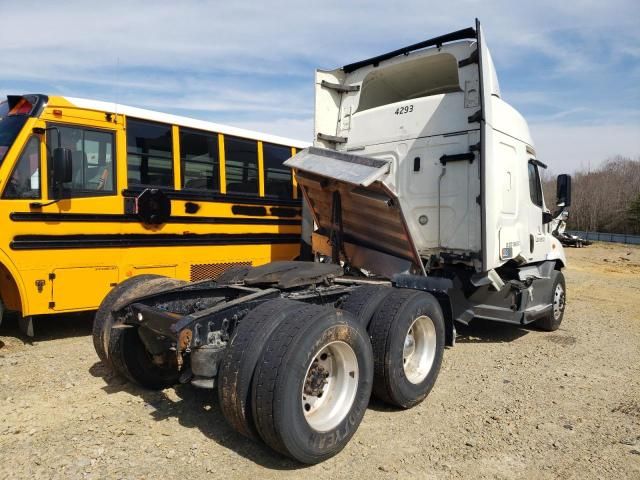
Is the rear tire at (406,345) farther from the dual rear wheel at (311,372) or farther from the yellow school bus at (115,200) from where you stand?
the yellow school bus at (115,200)

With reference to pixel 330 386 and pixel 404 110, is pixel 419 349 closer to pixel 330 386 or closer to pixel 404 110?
pixel 330 386

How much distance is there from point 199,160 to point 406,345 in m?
3.97

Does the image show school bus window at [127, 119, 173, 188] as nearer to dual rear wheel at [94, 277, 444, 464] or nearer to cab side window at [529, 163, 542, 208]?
dual rear wheel at [94, 277, 444, 464]

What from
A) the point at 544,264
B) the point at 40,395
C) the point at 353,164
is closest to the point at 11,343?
the point at 40,395

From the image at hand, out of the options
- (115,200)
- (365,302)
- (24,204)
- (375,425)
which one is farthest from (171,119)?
(375,425)

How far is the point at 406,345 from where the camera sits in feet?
14.4

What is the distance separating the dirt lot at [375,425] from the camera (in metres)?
3.20

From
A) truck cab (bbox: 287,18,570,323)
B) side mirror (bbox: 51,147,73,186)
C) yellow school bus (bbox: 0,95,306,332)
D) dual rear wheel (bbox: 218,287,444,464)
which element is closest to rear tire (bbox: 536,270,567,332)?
truck cab (bbox: 287,18,570,323)

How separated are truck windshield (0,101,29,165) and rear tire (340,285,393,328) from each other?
13.3 feet

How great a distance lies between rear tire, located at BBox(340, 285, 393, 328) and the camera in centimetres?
417

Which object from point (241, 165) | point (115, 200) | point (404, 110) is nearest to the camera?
point (115, 200)

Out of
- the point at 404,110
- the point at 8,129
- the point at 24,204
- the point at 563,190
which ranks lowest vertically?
the point at 24,204

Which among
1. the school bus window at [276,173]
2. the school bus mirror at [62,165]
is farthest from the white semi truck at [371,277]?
the school bus mirror at [62,165]

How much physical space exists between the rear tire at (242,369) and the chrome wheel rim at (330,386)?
15.1 inches
